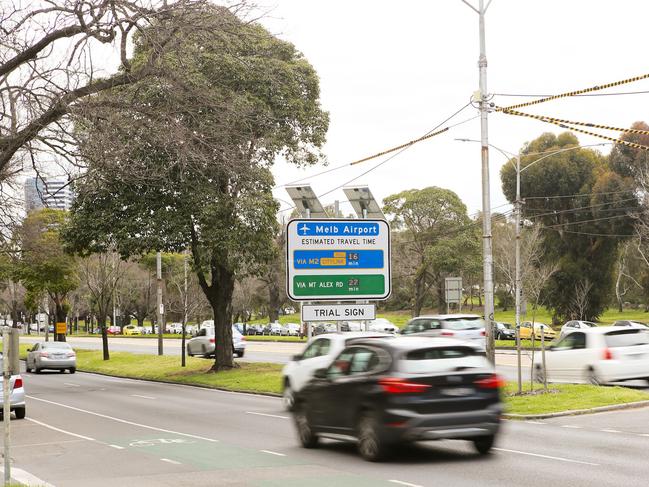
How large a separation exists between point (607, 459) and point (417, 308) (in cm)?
5985

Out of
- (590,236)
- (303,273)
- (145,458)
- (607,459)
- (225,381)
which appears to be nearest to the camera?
(607,459)

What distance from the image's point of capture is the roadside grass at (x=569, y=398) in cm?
1884

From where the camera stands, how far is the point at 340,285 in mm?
22562

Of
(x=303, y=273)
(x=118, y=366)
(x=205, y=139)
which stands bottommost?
(x=118, y=366)

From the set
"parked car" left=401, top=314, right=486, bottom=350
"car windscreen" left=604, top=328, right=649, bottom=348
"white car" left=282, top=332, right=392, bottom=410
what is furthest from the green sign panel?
"parked car" left=401, top=314, right=486, bottom=350

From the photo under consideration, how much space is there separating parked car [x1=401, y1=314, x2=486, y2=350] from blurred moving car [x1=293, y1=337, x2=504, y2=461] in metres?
16.0

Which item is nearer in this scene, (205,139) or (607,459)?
(607,459)

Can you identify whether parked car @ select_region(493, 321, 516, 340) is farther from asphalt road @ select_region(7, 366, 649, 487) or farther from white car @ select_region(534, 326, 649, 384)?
asphalt road @ select_region(7, 366, 649, 487)

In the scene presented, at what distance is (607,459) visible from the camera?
40.3 ft

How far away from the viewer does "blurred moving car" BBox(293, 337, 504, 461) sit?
11742 mm

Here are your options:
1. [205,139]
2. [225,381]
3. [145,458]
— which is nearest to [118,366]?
[225,381]

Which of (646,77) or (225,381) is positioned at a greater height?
(646,77)

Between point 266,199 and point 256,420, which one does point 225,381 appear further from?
point 256,420

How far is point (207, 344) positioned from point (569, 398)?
2776cm
